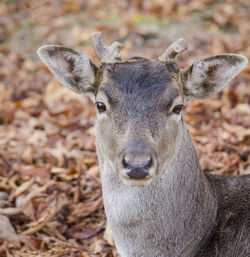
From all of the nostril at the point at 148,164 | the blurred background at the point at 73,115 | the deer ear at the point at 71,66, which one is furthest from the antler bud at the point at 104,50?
the blurred background at the point at 73,115

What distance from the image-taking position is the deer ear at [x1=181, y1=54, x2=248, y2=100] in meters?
4.28

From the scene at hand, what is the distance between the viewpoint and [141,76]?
3979 mm

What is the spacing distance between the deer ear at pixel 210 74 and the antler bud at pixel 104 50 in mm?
674

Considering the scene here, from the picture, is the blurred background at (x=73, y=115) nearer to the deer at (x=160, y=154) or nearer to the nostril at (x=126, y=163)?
the deer at (x=160, y=154)

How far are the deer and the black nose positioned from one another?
0.41 ft

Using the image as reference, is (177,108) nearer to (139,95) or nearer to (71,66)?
(139,95)

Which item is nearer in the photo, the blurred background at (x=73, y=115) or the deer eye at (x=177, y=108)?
the deer eye at (x=177, y=108)

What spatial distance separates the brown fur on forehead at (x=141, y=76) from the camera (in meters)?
3.93

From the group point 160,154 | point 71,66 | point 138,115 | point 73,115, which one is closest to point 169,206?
point 160,154

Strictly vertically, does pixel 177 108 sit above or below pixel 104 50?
below

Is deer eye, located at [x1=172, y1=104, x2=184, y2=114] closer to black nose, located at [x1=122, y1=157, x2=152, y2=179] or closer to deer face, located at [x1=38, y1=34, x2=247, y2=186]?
deer face, located at [x1=38, y1=34, x2=247, y2=186]

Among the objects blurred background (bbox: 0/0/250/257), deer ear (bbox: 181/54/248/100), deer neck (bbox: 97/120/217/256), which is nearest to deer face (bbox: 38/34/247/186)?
deer ear (bbox: 181/54/248/100)

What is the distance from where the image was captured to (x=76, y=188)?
6.10 metres

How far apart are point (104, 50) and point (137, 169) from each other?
164 cm
